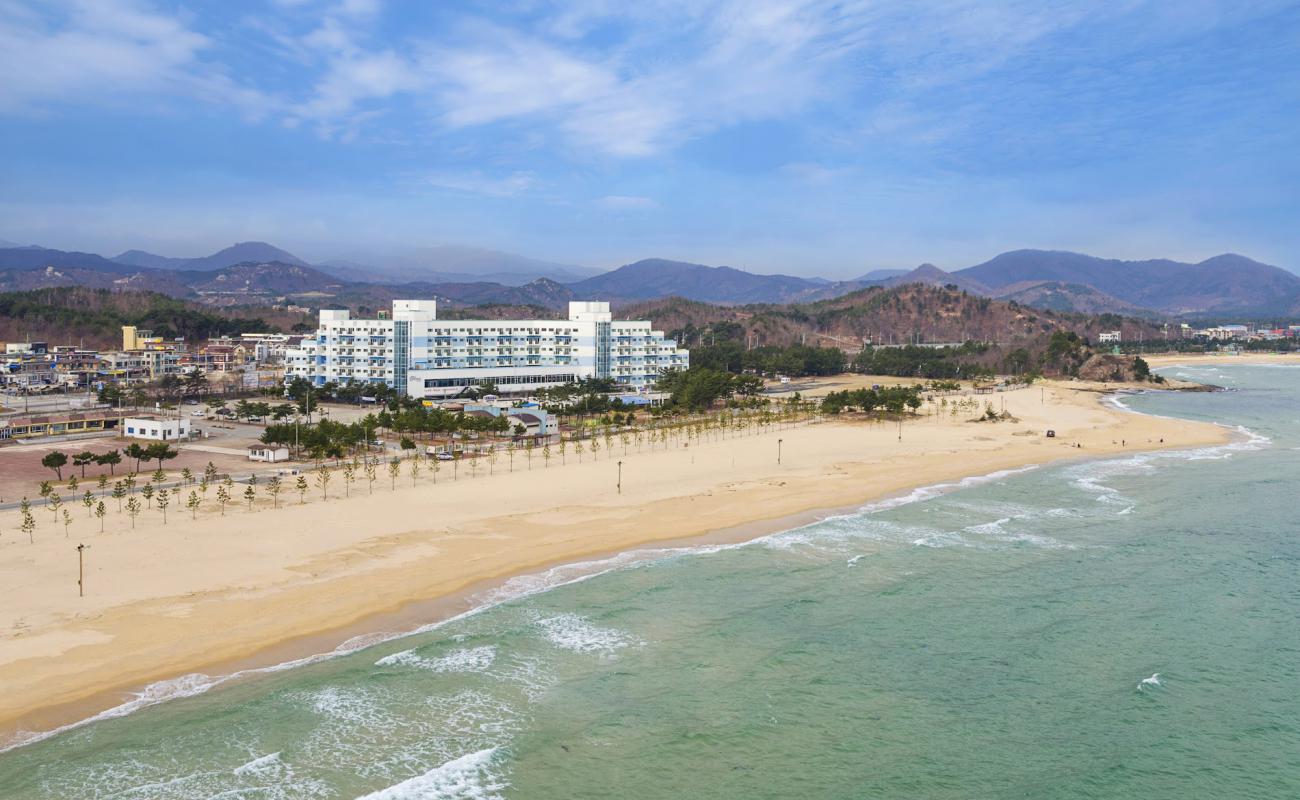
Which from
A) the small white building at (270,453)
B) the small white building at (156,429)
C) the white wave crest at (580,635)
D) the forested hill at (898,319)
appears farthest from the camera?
the forested hill at (898,319)

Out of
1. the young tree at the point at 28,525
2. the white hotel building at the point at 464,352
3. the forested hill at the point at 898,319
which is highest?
the forested hill at the point at 898,319

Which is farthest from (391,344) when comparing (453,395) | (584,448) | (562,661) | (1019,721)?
(1019,721)

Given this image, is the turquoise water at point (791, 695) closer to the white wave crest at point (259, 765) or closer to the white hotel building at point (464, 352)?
the white wave crest at point (259, 765)

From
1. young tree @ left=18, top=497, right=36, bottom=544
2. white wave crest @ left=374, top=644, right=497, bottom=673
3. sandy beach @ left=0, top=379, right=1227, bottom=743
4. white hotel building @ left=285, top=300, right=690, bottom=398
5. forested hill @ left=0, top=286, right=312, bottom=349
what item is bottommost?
white wave crest @ left=374, top=644, right=497, bottom=673

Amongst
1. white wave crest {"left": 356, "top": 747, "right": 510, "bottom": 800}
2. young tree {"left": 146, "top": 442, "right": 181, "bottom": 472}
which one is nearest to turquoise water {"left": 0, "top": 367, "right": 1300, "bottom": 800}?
white wave crest {"left": 356, "top": 747, "right": 510, "bottom": 800}

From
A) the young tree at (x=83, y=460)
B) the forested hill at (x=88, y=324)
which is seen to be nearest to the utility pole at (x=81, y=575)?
the young tree at (x=83, y=460)

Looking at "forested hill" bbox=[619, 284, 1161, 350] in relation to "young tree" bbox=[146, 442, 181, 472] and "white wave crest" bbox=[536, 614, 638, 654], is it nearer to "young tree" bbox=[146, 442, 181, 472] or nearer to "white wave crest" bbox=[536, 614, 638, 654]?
"young tree" bbox=[146, 442, 181, 472]

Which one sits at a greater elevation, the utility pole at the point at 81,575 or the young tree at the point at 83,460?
the young tree at the point at 83,460
